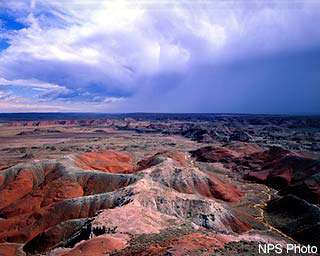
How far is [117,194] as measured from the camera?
52531mm

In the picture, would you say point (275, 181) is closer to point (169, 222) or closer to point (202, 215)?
point (202, 215)

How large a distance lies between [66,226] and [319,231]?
27699mm

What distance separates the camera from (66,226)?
148ft

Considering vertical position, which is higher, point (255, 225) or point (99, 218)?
point (99, 218)

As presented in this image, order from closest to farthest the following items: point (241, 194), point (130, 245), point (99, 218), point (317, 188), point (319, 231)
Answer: point (130, 245) < point (99, 218) < point (319, 231) < point (317, 188) < point (241, 194)

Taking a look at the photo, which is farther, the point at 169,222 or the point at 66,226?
the point at 66,226

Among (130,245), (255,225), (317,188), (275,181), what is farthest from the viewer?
(275,181)

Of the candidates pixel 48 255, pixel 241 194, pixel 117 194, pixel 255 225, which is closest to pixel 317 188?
pixel 241 194

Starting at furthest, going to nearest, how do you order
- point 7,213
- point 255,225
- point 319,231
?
point 7,213 < point 255,225 < point 319,231

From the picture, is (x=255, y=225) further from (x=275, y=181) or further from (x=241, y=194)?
(x=275, y=181)

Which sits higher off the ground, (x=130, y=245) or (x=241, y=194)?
(x=130, y=245)

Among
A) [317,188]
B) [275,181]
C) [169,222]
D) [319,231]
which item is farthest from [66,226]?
[275,181]

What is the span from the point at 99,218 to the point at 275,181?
170 feet

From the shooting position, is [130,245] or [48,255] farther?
[48,255]
